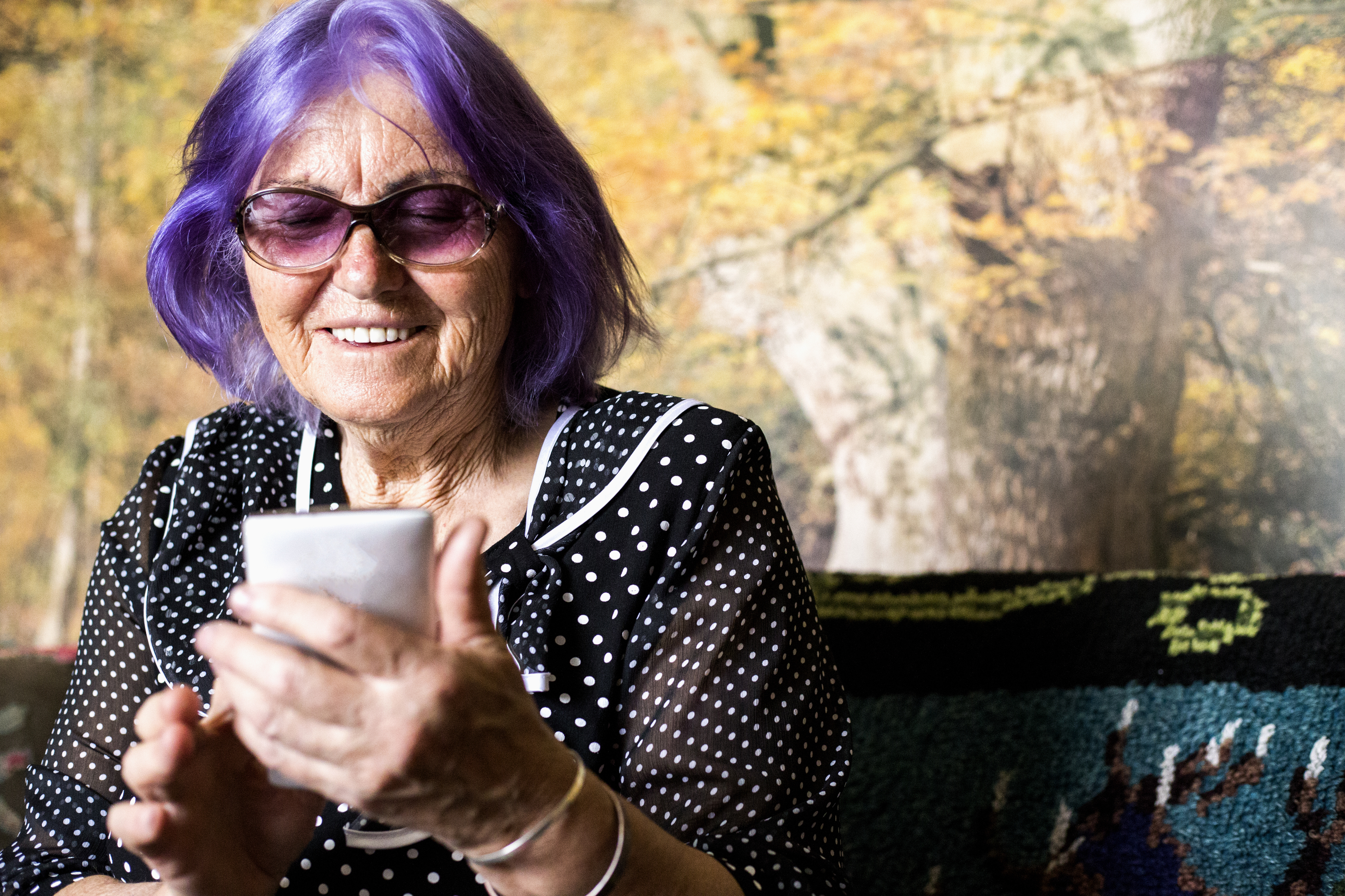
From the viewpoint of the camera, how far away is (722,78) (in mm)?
3010

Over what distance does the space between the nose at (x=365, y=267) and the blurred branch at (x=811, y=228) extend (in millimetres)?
1837

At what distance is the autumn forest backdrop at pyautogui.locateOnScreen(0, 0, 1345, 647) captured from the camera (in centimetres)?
240

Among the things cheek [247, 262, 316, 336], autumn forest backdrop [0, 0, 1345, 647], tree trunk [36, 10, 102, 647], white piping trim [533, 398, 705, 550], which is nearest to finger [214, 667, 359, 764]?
white piping trim [533, 398, 705, 550]

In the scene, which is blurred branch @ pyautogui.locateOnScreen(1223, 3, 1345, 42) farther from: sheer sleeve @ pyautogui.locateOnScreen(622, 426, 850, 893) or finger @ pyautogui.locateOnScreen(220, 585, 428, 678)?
finger @ pyautogui.locateOnScreen(220, 585, 428, 678)

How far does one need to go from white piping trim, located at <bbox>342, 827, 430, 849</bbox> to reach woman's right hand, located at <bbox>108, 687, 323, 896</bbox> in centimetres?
17

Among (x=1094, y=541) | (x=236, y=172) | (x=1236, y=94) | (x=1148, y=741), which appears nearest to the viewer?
(x=236, y=172)

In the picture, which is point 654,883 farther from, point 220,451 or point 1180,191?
point 1180,191

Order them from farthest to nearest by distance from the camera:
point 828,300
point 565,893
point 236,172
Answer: point 828,300, point 236,172, point 565,893

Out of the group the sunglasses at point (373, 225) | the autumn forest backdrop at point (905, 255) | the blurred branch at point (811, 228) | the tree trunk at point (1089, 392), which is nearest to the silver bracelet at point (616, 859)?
the sunglasses at point (373, 225)

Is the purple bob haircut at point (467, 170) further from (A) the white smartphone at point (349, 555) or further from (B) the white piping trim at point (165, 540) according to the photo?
(A) the white smartphone at point (349, 555)

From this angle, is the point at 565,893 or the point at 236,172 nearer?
the point at 565,893

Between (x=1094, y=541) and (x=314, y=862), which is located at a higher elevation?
(x=314, y=862)

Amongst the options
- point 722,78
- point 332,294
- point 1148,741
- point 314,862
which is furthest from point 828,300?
point 314,862

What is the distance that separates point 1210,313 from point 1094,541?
600 millimetres
